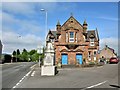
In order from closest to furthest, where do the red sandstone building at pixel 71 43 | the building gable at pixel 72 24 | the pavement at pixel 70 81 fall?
the pavement at pixel 70 81, the red sandstone building at pixel 71 43, the building gable at pixel 72 24

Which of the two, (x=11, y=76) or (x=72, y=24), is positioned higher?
(x=72, y=24)

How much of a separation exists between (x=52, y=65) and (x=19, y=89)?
985 centimetres

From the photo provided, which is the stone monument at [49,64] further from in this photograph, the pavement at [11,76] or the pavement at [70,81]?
the pavement at [11,76]

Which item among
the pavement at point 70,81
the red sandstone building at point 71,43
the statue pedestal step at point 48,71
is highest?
the red sandstone building at point 71,43

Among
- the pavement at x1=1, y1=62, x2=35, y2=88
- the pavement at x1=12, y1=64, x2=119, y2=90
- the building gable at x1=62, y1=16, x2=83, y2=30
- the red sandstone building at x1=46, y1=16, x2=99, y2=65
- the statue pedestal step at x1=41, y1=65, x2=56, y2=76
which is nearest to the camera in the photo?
the pavement at x1=12, y1=64, x2=119, y2=90

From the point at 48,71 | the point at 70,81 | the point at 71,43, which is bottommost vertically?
the point at 70,81

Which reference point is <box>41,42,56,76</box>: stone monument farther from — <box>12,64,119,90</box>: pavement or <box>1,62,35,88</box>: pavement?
<box>1,62,35,88</box>: pavement

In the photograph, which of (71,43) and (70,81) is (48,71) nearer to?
(70,81)

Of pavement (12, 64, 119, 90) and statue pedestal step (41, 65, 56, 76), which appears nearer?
pavement (12, 64, 119, 90)

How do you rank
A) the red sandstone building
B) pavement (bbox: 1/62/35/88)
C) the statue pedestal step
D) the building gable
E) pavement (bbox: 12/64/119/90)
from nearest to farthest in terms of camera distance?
pavement (bbox: 12/64/119/90) → pavement (bbox: 1/62/35/88) → the statue pedestal step → the red sandstone building → the building gable

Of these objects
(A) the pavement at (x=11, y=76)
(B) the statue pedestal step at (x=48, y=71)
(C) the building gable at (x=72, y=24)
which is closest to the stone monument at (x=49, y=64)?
(B) the statue pedestal step at (x=48, y=71)

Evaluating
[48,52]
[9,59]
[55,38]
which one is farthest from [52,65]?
[9,59]

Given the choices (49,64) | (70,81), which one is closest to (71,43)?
(49,64)

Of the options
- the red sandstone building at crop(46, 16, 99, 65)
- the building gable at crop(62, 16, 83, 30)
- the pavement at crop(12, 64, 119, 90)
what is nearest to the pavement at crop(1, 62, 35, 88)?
the pavement at crop(12, 64, 119, 90)
